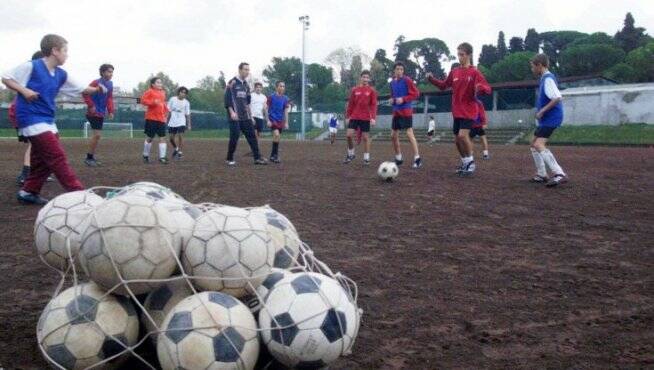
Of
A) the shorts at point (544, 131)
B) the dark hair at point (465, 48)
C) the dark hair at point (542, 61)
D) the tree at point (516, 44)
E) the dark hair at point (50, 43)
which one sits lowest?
the shorts at point (544, 131)

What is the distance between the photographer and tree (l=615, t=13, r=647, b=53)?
8888 centimetres

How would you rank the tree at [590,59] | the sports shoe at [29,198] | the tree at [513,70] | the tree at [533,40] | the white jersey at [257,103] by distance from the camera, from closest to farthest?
the sports shoe at [29,198], the white jersey at [257,103], the tree at [590,59], the tree at [513,70], the tree at [533,40]

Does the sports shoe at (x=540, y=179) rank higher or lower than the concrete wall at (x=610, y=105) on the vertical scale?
lower

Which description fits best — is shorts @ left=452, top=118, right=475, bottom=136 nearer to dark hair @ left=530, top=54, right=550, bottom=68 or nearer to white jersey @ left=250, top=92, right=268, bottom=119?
dark hair @ left=530, top=54, right=550, bottom=68

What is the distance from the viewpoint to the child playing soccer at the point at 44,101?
6840 mm

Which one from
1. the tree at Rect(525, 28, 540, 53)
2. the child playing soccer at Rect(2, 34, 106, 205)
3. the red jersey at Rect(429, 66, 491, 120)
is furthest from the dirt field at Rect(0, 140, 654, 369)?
the tree at Rect(525, 28, 540, 53)

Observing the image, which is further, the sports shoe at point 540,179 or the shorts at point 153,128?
the shorts at point 153,128

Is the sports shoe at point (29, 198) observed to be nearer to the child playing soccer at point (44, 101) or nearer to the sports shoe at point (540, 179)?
the child playing soccer at point (44, 101)

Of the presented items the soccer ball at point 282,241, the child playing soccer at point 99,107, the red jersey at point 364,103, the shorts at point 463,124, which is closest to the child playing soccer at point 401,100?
the red jersey at point 364,103

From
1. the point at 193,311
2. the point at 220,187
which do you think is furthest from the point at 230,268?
the point at 220,187

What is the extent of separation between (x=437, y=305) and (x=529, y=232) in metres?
2.83

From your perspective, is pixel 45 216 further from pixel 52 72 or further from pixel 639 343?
pixel 52 72

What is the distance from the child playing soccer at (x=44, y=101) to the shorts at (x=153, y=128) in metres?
7.72

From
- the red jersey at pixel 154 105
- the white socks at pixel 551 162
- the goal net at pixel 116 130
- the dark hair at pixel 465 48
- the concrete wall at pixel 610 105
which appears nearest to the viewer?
the white socks at pixel 551 162
